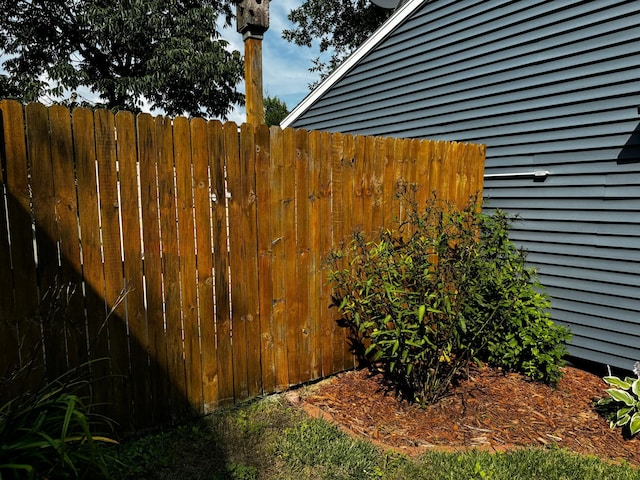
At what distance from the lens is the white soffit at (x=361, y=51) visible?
5.43 metres

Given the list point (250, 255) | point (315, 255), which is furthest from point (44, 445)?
point (315, 255)

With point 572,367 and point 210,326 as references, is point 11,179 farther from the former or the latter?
point 572,367

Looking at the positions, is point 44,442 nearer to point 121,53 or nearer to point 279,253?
point 279,253

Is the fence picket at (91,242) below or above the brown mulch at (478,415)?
above

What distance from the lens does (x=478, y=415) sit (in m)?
3.05

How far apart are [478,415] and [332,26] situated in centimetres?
2375

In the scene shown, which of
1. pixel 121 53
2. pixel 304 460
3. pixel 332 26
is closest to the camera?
pixel 304 460

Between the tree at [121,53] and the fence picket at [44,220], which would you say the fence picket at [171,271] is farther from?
the tree at [121,53]

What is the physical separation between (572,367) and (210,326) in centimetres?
345

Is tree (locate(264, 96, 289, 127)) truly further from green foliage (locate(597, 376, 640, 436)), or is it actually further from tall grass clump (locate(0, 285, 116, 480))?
tall grass clump (locate(0, 285, 116, 480))

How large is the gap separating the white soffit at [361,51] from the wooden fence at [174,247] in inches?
106

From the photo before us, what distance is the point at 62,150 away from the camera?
228cm

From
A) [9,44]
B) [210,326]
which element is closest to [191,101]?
[9,44]

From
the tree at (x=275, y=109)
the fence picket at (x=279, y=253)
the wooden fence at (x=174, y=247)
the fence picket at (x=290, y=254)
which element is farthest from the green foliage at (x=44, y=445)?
the tree at (x=275, y=109)
